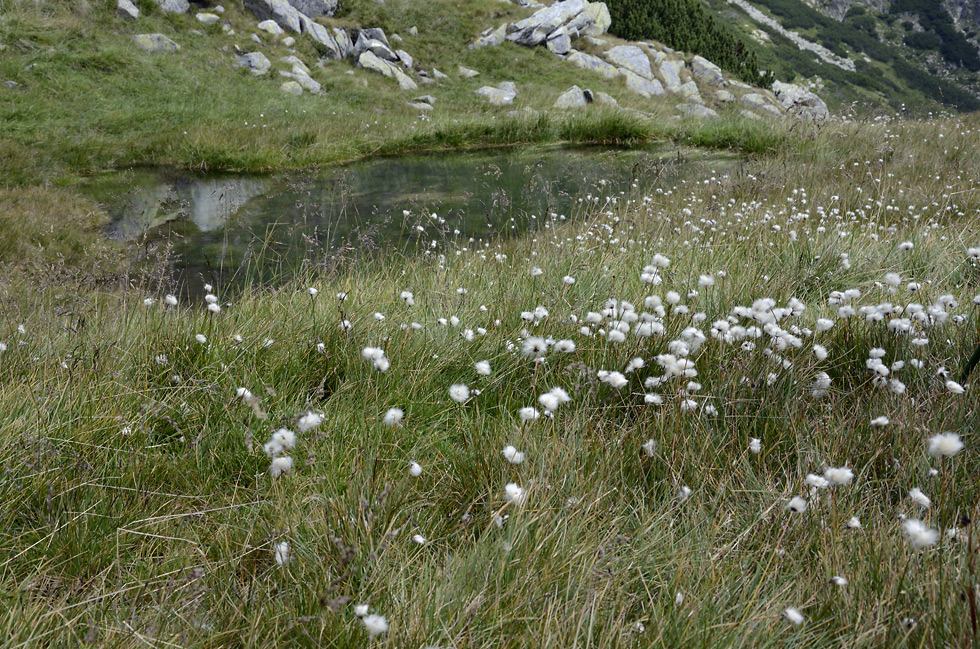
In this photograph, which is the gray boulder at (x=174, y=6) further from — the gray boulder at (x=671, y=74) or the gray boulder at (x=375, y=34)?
the gray boulder at (x=671, y=74)

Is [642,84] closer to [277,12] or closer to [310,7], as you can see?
[310,7]

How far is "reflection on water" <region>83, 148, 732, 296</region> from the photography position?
726cm

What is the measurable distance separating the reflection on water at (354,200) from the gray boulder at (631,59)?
1954cm

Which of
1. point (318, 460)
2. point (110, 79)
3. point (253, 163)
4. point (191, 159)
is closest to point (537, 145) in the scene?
point (253, 163)

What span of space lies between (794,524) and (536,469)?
0.76 m

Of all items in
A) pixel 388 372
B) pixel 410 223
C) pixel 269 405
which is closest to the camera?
pixel 269 405

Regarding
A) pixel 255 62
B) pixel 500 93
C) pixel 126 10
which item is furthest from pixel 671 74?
pixel 126 10

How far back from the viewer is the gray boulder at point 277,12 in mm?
26250

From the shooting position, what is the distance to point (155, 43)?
20203 millimetres

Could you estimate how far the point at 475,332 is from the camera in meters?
3.21

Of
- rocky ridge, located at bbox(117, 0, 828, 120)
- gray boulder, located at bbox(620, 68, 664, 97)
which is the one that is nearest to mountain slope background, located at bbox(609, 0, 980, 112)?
A: rocky ridge, located at bbox(117, 0, 828, 120)

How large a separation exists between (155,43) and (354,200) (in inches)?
623

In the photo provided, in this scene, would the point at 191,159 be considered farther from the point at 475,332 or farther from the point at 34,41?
the point at 475,332

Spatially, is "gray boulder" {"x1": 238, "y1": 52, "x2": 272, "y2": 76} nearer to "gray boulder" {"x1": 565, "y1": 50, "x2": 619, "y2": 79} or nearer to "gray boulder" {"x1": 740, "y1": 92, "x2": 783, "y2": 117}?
"gray boulder" {"x1": 565, "y1": 50, "x2": 619, "y2": 79}
